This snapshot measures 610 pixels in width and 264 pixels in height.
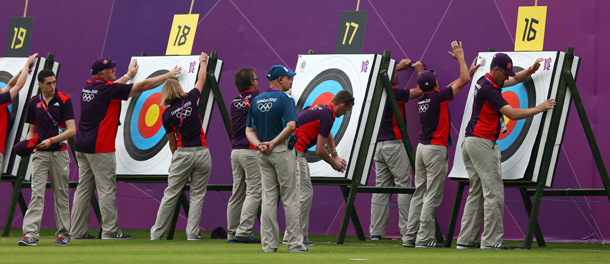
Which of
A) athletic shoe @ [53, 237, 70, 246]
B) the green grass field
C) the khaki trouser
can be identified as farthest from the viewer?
the khaki trouser

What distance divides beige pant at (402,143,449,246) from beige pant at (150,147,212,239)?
7.09ft

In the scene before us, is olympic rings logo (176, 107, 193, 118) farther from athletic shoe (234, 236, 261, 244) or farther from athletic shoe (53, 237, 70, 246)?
athletic shoe (53, 237, 70, 246)

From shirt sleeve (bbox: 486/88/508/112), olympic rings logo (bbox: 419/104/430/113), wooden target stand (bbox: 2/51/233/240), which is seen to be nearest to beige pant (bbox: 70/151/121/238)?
wooden target stand (bbox: 2/51/233/240)

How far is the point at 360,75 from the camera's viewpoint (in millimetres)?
7742

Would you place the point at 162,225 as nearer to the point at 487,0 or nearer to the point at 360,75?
the point at 360,75

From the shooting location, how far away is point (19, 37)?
9406 mm

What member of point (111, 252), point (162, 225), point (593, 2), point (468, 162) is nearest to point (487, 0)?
point (593, 2)

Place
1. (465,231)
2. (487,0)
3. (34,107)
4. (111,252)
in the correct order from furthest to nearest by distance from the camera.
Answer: (487,0), (34,107), (465,231), (111,252)

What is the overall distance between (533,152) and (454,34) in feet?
7.01

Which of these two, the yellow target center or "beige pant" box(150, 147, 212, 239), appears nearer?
"beige pant" box(150, 147, 212, 239)

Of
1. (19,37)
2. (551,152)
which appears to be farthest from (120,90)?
(551,152)

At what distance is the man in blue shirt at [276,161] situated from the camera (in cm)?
602

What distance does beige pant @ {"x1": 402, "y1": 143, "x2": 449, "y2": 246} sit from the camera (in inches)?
280

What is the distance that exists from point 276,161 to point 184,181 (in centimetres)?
214
